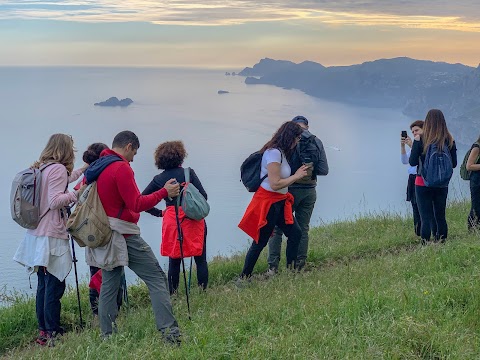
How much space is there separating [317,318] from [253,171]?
2330mm

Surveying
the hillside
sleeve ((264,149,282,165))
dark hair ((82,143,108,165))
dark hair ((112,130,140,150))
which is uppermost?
dark hair ((112,130,140,150))

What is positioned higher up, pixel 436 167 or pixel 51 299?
pixel 436 167

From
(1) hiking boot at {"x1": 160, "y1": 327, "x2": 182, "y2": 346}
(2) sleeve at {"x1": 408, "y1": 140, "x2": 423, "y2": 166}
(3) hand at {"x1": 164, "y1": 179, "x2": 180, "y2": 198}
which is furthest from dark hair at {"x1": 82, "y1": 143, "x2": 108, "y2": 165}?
(2) sleeve at {"x1": 408, "y1": 140, "x2": 423, "y2": 166}

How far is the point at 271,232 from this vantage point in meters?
6.64

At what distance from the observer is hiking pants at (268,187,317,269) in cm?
709

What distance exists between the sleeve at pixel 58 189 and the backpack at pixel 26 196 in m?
0.11

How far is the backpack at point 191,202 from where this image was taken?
5828mm

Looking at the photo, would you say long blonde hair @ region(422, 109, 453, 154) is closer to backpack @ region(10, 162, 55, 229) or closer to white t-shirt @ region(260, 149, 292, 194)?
white t-shirt @ region(260, 149, 292, 194)

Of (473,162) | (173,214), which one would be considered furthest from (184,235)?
(473,162)

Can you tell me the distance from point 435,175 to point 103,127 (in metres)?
93.4

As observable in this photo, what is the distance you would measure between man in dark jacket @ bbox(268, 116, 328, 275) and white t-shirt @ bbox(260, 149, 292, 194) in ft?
1.12

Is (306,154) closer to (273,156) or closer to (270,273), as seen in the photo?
(273,156)

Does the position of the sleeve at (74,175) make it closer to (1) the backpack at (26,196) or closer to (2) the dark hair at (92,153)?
(2) the dark hair at (92,153)

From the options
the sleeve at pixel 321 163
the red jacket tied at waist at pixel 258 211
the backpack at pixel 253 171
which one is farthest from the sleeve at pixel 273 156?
the sleeve at pixel 321 163
